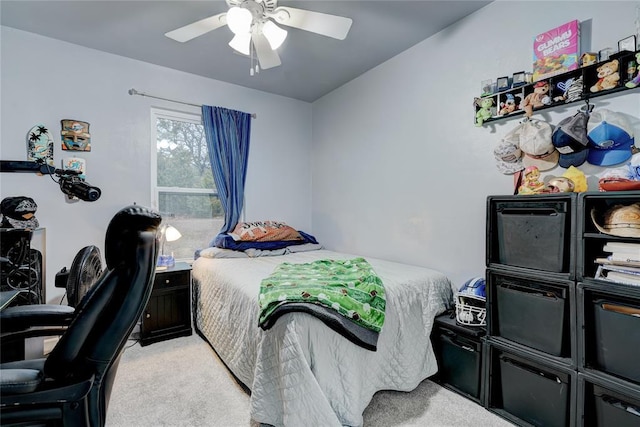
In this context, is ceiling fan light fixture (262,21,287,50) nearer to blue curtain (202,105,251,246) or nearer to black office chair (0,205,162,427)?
black office chair (0,205,162,427)

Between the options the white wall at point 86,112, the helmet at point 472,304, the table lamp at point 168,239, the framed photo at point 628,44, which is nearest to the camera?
the framed photo at point 628,44

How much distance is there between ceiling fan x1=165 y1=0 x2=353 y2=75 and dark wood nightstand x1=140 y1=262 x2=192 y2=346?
1902 millimetres

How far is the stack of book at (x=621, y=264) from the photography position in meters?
1.29

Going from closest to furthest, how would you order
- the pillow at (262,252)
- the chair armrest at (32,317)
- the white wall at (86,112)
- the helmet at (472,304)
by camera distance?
the chair armrest at (32,317), the helmet at (472,304), the white wall at (86,112), the pillow at (262,252)

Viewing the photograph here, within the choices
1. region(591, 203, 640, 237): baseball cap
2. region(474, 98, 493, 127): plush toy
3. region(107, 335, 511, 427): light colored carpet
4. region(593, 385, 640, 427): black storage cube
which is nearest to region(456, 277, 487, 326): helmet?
region(107, 335, 511, 427): light colored carpet

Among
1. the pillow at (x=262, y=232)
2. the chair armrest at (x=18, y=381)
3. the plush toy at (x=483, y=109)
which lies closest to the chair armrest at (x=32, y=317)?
the chair armrest at (x=18, y=381)

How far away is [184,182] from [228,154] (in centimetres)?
56

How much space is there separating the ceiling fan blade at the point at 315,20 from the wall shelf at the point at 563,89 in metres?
1.14

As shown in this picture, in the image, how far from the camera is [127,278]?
0.93 m

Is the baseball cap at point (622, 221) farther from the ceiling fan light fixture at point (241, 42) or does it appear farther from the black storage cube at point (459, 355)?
the ceiling fan light fixture at point (241, 42)

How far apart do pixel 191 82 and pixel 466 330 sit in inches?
135

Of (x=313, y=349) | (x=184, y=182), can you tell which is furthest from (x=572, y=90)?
(x=184, y=182)

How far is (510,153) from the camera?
1955 mm

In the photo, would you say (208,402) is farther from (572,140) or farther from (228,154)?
(572,140)
